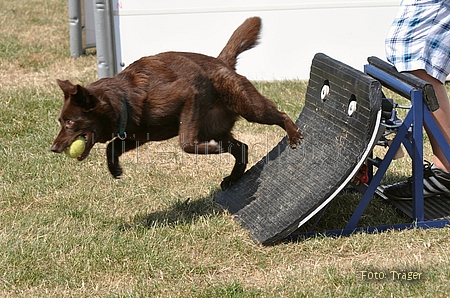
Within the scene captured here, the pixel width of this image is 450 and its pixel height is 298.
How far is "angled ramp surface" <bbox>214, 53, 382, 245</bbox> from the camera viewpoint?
→ 3.44 metres

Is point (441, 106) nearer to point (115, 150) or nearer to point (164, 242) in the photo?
point (164, 242)

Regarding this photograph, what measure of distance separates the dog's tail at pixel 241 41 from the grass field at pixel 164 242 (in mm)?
938

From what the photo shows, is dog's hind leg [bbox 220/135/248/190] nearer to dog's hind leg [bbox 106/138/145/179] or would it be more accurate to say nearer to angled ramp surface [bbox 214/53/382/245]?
angled ramp surface [bbox 214/53/382/245]

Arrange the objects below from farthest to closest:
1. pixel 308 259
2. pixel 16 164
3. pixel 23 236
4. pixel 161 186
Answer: pixel 16 164 → pixel 161 186 → pixel 23 236 → pixel 308 259

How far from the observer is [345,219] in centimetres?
397

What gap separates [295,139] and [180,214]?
88cm

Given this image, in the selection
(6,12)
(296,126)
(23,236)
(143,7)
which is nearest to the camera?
(23,236)

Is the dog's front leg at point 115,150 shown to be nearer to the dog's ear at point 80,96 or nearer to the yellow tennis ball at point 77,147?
the yellow tennis ball at point 77,147

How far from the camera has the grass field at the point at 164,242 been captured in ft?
10.4

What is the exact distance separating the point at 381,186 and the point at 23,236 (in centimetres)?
232

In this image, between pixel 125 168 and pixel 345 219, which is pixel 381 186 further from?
pixel 125 168

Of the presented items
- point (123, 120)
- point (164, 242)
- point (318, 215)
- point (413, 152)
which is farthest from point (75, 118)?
point (413, 152)

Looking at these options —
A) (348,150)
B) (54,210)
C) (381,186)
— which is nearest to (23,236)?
(54,210)

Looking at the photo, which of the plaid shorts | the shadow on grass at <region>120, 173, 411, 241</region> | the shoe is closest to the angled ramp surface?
the shadow on grass at <region>120, 173, 411, 241</region>
